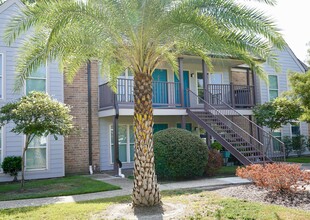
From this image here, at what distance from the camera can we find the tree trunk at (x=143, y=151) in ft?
23.8

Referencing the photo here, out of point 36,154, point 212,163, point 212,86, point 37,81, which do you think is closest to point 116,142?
point 36,154

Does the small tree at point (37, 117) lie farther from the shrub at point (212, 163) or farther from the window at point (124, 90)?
the shrub at point (212, 163)

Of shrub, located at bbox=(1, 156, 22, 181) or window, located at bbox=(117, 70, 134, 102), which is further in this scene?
window, located at bbox=(117, 70, 134, 102)

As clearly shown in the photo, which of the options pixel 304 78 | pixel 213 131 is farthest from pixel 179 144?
pixel 304 78

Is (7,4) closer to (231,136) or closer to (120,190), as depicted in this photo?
(120,190)

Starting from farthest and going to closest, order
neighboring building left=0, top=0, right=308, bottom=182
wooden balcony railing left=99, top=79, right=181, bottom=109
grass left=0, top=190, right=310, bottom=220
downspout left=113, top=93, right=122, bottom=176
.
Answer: wooden balcony railing left=99, top=79, right=181, bottom=109 → downspout left=113, top=93, right=122, bottom=176 → neighboring building left=0, top=0, right=308, bottom=182 → grass left=0, top=190, right=310, bottom=220

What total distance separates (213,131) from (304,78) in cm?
527

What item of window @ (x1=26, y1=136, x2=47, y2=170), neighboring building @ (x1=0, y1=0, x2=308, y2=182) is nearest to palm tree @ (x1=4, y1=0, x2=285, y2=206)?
neighboring building @ (x1=0, y1=0, x2=308, y2=182)

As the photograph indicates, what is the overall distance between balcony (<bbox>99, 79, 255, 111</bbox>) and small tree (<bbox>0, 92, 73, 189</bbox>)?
141 inches

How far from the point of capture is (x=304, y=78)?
47.3ft

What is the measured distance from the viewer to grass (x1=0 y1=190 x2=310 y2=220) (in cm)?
639

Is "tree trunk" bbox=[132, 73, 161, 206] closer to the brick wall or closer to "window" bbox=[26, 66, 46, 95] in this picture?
the brick wall

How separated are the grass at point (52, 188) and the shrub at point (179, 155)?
2.10 metres

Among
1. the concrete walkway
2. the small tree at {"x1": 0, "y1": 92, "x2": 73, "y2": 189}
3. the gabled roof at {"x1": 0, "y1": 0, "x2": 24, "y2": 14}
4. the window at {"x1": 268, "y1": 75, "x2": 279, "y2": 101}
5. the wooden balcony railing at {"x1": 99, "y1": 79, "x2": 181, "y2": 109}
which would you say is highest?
the gabled roof at {"x1": 0, "y1": 0, "x2": 24, "y2": 14}
